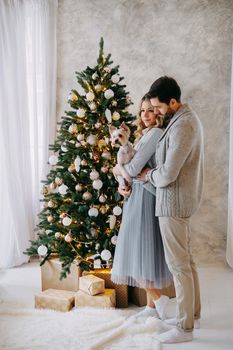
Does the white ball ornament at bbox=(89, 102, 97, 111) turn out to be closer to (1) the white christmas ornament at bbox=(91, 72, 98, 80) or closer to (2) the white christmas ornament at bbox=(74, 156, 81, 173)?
(1) the white christmas ornament at bbox=(91, 72, 98, 80)

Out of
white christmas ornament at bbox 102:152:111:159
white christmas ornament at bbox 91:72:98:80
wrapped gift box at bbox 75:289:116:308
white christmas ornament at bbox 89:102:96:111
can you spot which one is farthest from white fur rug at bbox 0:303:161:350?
white christmas ornament at bbox 91:72:98:80

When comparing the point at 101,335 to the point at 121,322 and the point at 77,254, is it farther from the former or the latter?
the point at 77,254

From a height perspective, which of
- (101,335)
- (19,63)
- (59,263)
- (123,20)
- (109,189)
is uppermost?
(123,20)

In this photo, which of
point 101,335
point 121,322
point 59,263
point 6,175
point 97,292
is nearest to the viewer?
point 101,335

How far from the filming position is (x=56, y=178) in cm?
330

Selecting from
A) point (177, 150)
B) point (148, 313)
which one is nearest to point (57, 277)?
point (148, 313)

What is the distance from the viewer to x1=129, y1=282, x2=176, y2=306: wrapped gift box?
3.24m

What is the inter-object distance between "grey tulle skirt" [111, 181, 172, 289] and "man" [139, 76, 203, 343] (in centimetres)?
21

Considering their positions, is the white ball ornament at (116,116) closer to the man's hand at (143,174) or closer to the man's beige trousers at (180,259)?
the man's hand at (143,174)

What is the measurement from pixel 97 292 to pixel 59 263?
418 millimetres

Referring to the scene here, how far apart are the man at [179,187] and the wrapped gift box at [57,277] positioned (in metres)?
0.97

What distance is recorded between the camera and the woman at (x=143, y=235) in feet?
9.00

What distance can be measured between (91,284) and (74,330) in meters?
0.40

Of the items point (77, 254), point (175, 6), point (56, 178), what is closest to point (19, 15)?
point (175, 6)
